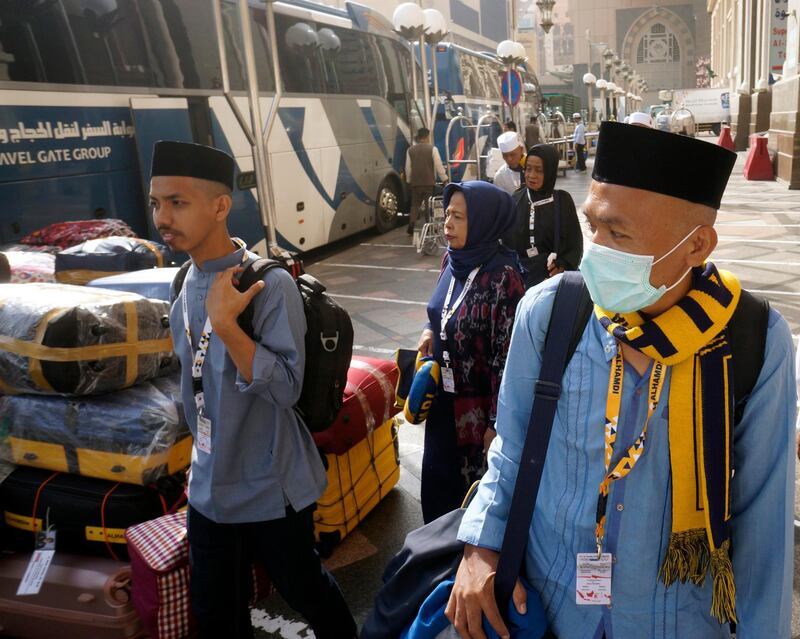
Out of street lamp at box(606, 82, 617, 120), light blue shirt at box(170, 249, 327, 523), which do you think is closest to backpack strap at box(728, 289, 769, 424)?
light blue shirt at box(170, 249, 327, 523)

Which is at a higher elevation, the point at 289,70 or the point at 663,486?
the point at 289,70

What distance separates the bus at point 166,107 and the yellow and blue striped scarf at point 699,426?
5.86 m

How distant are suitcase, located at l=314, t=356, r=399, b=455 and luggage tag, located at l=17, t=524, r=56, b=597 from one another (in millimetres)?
1158

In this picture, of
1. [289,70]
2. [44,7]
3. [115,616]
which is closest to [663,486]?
[115,616]

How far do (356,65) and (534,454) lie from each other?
12059mm

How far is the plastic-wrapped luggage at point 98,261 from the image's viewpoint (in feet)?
13.7

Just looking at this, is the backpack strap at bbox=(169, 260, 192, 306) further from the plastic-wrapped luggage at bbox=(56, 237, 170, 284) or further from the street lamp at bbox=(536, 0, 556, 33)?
the street lamp at bbox=(536, 0, 556, 33)

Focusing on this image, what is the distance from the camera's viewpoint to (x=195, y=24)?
845 centimetres

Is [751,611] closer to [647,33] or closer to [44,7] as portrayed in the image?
[44,7]

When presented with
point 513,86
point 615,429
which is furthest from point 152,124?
point 513,86

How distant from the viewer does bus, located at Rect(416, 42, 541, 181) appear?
53.6 ft

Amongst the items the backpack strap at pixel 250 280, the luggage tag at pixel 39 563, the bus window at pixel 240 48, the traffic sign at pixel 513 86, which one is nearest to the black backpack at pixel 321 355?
the backpack strap at pixel 250 280

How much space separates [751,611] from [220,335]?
4.85ft

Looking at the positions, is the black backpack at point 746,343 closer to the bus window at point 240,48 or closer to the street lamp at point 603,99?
the bus window at point 240,48
